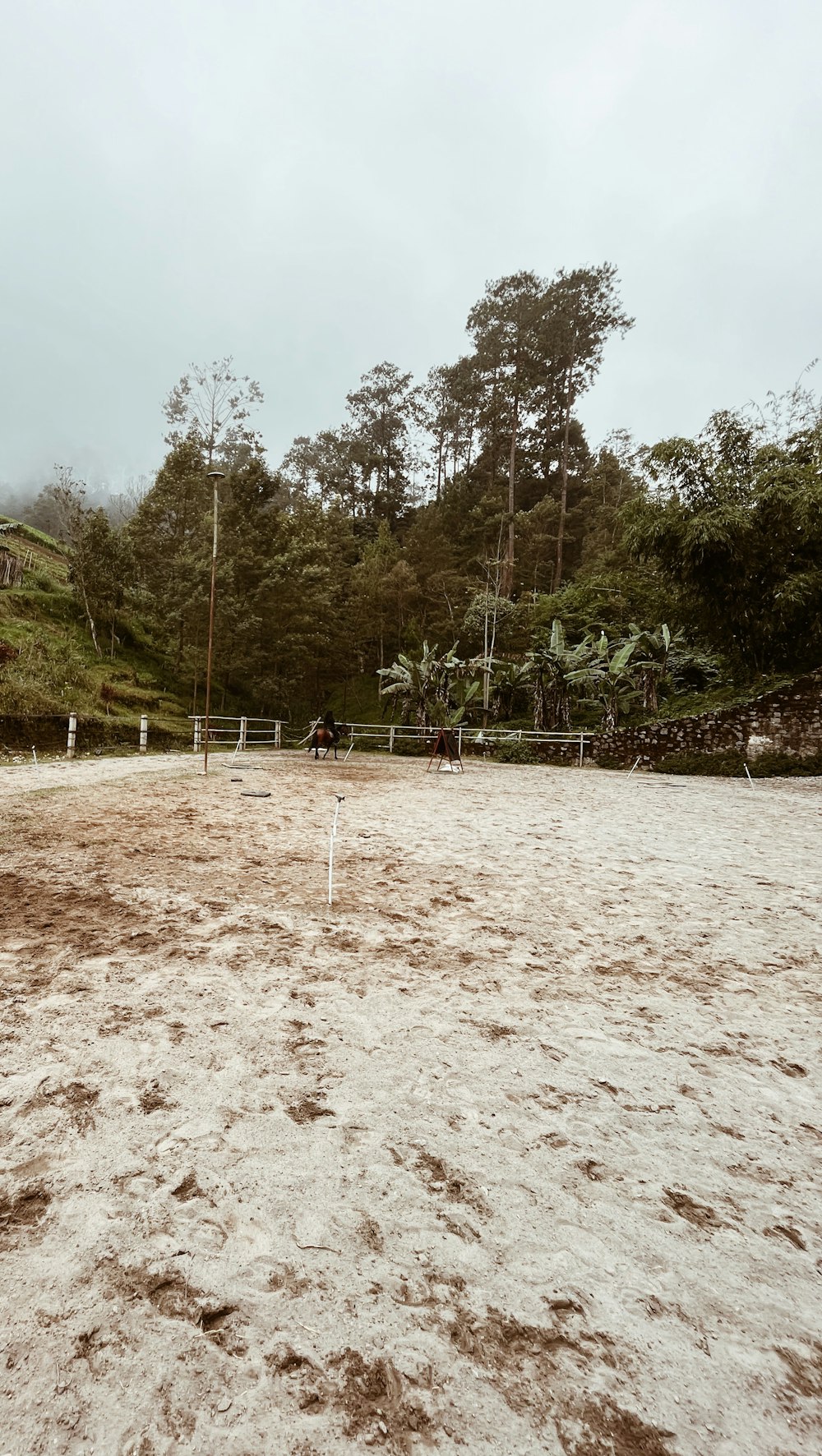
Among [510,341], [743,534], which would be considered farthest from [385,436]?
[743,534]

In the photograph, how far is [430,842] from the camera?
19.7ft

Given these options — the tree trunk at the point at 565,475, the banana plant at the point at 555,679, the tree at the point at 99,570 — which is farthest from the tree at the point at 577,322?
the tree at the point at 99,570

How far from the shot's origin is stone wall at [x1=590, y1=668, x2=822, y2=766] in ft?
42.9

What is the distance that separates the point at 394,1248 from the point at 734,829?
690 cm

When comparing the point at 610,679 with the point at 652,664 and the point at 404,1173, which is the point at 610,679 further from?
the point at 404,1173

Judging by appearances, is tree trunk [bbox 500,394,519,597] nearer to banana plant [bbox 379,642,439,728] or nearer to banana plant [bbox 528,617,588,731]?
banana plant [bbox 528,617,588,731]

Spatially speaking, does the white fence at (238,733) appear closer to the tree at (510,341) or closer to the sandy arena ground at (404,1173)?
the sandy arena ground at (404,1173)

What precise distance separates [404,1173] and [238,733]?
17135mm

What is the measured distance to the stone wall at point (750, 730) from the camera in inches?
515

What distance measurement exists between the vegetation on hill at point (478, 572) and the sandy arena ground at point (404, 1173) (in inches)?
500

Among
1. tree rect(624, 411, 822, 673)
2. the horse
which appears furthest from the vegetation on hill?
the horse

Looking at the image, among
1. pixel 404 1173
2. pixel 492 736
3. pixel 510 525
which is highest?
pixel 510 525

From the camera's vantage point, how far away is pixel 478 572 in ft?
94.8

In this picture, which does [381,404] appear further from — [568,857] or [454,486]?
[568,857]
